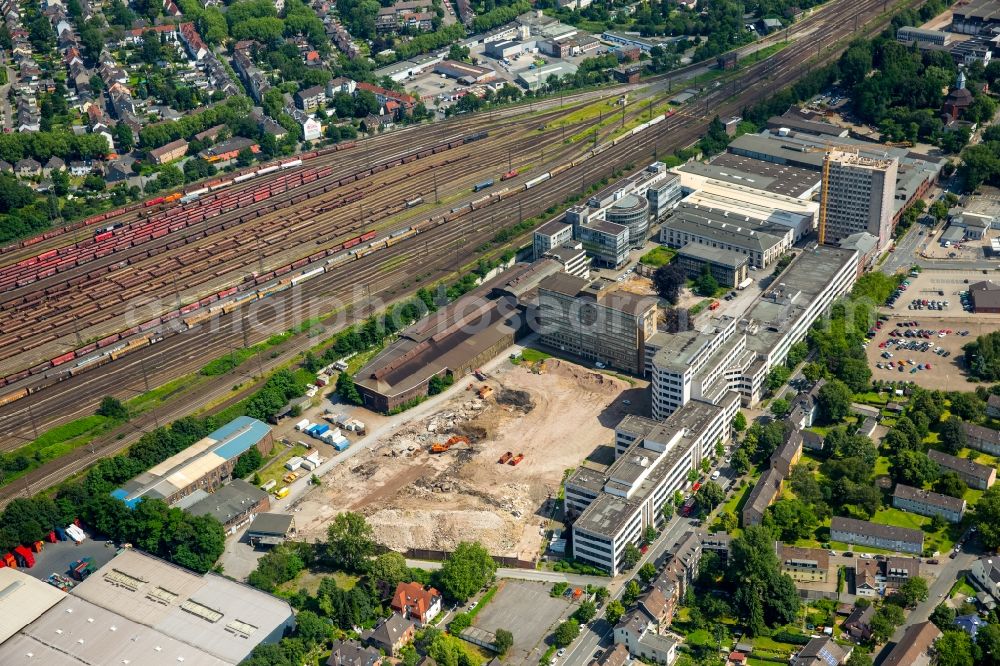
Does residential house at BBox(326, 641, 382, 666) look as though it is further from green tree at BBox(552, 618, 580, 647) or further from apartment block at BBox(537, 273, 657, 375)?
apartment block at BBox(537, 273, 657, 375)

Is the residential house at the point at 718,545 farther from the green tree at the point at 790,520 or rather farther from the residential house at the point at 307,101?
the residential house at the point at 307,101

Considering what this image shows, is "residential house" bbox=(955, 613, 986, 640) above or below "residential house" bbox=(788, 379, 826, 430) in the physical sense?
below

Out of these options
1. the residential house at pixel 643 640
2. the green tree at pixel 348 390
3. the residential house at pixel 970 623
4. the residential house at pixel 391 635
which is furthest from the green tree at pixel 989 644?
the green tree at pixel 348 390

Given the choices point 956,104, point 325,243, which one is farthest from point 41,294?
point 956,104

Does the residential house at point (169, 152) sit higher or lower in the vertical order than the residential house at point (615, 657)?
higher

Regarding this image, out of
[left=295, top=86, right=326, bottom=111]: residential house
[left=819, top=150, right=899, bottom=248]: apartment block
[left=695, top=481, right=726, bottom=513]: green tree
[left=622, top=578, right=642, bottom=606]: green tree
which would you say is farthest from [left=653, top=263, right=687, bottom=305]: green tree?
[left=295, top=86, right=326, bottom=111]: residential house

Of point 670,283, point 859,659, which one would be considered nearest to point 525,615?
point 859,659
